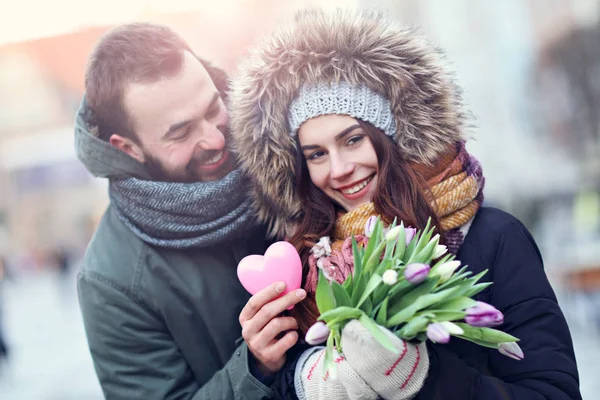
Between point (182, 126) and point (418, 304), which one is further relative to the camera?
point (182, 126)

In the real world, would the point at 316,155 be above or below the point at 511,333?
above

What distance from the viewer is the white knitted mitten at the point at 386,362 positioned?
4.61ft

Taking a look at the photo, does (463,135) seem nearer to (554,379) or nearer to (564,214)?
(554,379)

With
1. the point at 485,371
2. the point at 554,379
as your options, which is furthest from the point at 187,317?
the point at 554,379

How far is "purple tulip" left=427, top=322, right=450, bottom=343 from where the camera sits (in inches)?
51.5

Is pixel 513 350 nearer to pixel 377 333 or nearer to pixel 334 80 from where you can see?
pixel 377 333

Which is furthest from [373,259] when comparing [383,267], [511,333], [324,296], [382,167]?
[511,333]

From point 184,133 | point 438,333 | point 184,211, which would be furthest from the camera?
point 184,133

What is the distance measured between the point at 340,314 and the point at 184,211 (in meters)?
0.69

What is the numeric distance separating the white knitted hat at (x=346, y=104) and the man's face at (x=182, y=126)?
38 centimetres

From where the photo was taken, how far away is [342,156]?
5.66 ft

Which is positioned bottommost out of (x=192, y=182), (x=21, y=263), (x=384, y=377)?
(x=21, y=263)

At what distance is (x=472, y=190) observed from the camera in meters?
1.73

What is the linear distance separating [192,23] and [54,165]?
51.0 feet
